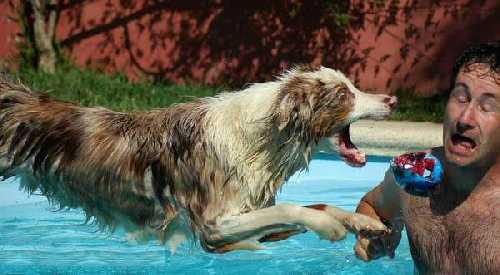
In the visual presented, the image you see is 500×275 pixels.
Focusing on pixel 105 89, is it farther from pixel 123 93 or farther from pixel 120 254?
pixel 120 254

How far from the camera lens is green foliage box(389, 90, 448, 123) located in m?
11.8

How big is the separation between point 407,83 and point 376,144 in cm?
541

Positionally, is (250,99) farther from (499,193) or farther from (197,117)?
(499,193)

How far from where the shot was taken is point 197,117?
15.9ft

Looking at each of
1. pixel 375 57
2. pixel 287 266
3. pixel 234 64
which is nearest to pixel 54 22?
pixel 234 64

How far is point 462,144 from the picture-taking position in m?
3.44

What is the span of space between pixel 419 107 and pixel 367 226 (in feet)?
29.2

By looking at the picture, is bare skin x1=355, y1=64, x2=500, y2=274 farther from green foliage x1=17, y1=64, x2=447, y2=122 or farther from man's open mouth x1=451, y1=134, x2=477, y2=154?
green foliage x1=17, y1=64, x2=447, y2=122

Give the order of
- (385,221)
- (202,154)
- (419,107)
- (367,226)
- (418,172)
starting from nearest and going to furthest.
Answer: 1. (418,172)
2. (367,226)
3. (385,221)
4. (202,154)
5. (419,107)

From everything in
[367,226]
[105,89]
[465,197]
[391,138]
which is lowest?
[105,89]

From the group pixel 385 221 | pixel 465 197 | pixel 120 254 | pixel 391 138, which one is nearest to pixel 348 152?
pixel 385 221

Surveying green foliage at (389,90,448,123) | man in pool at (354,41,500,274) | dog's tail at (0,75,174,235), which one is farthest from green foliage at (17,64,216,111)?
man in pool at (354,41,500,274)

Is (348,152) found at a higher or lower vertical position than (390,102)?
lower

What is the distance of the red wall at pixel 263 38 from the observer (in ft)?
46.0
